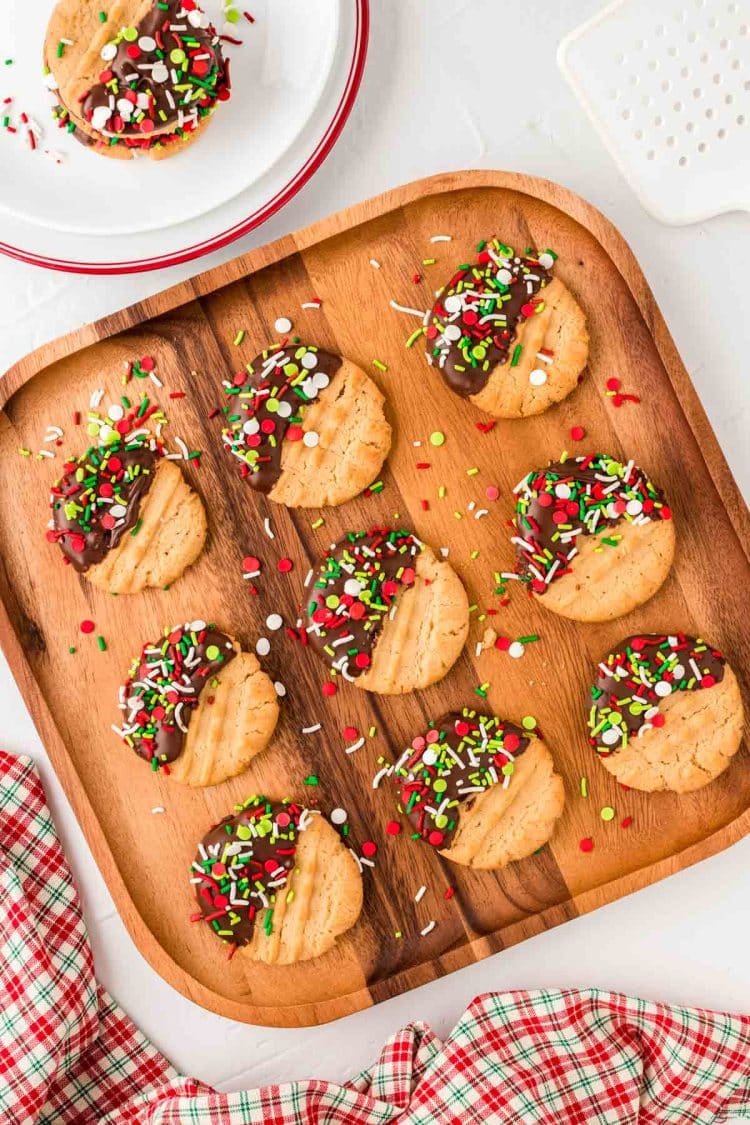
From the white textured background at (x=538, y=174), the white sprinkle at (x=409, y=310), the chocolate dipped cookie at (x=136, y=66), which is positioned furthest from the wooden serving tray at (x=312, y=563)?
→ the chocolate dipped cookie at (x=136, y=66)

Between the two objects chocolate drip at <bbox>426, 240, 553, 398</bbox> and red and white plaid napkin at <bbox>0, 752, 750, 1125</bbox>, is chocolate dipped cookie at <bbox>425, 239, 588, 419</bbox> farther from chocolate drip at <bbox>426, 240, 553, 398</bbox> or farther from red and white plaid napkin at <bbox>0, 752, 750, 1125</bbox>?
red and white plaid napkin at <bbox>0, 752, 750, 1125</bbox>

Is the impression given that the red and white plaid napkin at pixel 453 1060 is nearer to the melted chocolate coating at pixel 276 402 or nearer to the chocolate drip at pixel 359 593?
the chocolate drip at pixel 359 593

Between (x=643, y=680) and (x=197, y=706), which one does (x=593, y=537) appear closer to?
(x=643, y=680)

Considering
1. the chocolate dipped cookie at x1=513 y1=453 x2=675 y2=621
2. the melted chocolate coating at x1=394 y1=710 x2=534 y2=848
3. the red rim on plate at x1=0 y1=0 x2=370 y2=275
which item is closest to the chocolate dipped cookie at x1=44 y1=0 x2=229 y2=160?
the red rim on plate at x1=0 y1=0 x2=370 y2=275

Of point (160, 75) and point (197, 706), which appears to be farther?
point (197, 706)

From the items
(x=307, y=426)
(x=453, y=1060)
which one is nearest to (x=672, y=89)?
(x=307, y=426)

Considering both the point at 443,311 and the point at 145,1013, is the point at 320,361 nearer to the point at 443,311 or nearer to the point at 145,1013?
the point at 443,311

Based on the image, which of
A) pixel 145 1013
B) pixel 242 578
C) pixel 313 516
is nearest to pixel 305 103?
pixel 313 516
